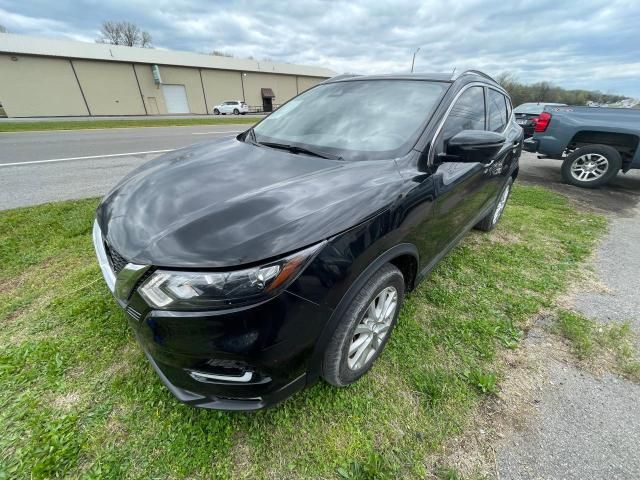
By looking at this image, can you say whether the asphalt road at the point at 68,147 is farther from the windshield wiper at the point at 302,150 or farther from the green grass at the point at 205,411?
the windshield wiper at the point at 302,150

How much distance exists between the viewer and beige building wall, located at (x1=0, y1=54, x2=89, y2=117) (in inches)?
1031

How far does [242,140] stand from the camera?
97.7 inches

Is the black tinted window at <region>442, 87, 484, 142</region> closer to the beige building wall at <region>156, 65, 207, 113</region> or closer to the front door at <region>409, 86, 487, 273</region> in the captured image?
the front door at <region>409, 86, 487, 273</region>

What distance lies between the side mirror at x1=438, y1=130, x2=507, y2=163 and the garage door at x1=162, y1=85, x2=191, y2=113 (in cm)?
4049

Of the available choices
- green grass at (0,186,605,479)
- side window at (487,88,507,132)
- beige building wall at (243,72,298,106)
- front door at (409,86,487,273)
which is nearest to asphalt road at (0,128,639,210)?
green grass at (0,186,605,479)

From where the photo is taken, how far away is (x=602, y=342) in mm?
2244

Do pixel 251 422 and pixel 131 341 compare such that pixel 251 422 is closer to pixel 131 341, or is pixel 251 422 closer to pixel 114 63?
pixel 131 341

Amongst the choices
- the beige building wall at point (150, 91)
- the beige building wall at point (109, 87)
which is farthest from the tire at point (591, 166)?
the beige building wall at point (150, 91)

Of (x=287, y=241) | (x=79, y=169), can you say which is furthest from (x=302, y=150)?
(x=79, y=169)

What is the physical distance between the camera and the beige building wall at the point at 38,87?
26188 mm

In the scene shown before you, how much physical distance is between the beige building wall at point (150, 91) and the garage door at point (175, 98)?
0.55 meters

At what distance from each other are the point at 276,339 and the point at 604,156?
736 centimetres

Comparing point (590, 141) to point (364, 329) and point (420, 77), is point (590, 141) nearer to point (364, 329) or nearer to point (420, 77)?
point (420, 77)

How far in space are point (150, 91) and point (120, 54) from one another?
158 inches
